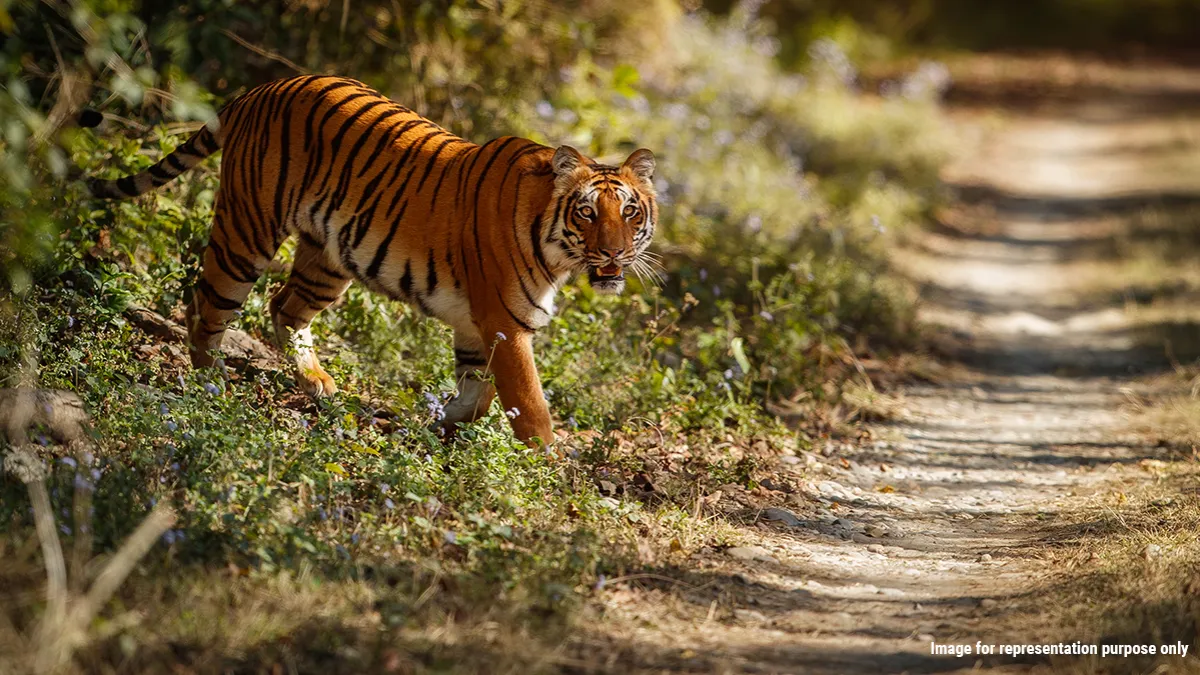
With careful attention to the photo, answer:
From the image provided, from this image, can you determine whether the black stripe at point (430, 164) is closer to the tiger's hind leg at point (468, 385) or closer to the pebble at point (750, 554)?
the tiger's hind leg at point (468, 385)

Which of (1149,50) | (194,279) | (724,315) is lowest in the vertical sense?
(194,279)

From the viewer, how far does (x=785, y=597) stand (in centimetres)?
469

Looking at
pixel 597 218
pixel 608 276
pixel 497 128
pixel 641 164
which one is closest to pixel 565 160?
pixel 597 218

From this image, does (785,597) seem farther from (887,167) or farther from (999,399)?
(887,167)

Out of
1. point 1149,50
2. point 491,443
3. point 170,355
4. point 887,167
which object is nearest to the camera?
point 491,443

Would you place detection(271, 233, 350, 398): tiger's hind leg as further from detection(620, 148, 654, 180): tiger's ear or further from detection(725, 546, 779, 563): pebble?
detection(725, 546, 779, 563): pebble

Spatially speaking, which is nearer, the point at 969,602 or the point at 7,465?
the point at 7,465

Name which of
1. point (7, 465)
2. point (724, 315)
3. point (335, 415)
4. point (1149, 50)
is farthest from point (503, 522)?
point (1149, 50)

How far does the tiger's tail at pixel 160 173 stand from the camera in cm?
584

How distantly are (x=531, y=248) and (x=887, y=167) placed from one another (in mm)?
9488

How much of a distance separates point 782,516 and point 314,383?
7.17ft

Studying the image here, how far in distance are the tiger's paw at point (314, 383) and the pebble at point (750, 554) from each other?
195cm

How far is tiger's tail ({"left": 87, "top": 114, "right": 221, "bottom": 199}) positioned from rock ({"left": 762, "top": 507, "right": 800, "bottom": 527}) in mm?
3090

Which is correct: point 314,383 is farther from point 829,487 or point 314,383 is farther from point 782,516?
point 829,487
